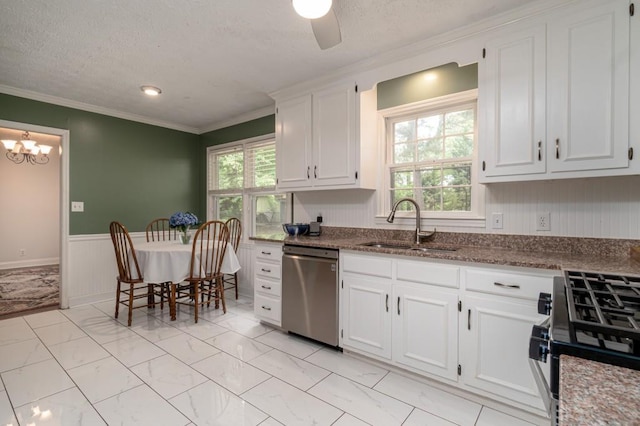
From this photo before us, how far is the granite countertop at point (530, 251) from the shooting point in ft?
5.41

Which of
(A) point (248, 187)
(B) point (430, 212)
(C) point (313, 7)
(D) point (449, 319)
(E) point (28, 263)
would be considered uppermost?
(C) point (313, 7)

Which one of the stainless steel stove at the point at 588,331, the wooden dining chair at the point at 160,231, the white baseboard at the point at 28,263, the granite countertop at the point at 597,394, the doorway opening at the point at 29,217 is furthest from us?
the white baseboard at the point at 28,263

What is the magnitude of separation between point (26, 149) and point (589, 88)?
6.40 metres

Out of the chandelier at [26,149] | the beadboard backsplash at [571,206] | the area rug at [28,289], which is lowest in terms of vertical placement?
the area rug at [28,289]

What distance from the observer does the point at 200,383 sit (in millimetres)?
2098

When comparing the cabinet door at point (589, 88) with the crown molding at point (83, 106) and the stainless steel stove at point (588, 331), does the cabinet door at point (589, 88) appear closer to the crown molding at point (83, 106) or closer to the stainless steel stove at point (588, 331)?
the stainless steel stove at point (588, 331)

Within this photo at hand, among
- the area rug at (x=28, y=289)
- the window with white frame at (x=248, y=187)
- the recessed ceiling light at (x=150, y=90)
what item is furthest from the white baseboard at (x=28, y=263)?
the recessed ceiling light at (x=150, y=90)

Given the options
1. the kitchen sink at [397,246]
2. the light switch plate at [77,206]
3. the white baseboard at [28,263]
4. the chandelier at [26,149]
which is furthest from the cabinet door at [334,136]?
the white baseboard at [28,263]

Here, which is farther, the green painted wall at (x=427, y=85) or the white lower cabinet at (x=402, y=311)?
the green painted wall at (x=427, y=85)

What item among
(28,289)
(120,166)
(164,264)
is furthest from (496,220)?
(28,289)

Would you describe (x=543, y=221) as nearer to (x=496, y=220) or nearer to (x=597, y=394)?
(x=496, y=220)

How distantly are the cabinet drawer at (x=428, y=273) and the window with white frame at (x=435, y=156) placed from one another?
2.29ft

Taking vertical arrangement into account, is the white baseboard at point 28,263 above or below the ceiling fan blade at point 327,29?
below

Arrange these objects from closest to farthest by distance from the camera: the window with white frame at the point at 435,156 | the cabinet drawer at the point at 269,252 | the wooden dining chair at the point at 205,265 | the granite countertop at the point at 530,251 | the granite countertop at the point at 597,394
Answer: the granite countertop at the point at 597,394 < the granite countertop at the point at 530,251 < the window with white frame at the point at 435,156 < the cabinet drawer at the point at 269,252 < the wooden dining chair at the point at 205,265
